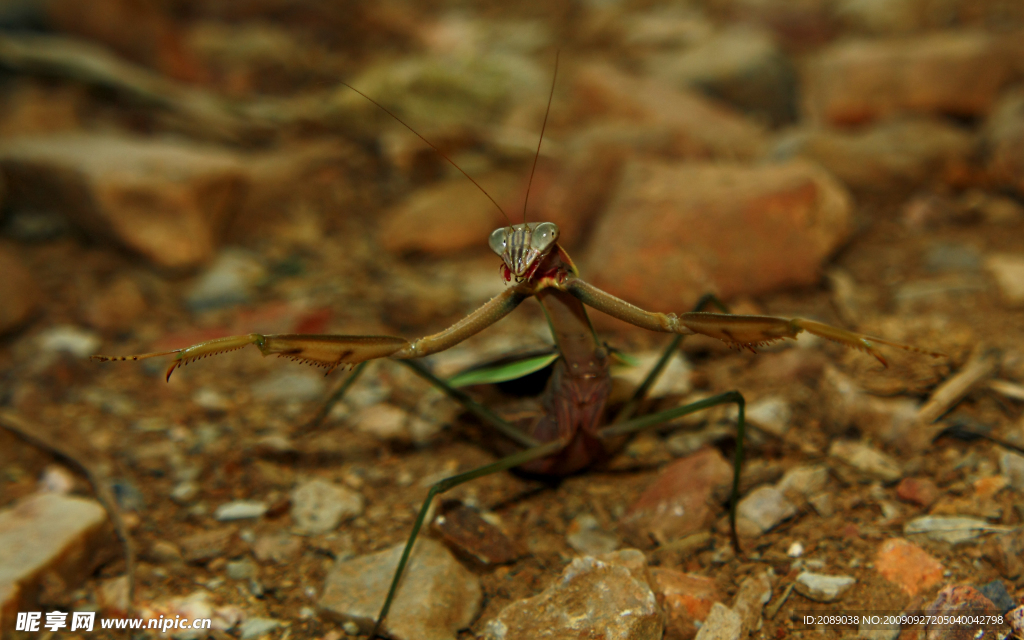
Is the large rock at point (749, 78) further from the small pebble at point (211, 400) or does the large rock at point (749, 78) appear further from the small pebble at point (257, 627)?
the small pebble at point (257, 627)

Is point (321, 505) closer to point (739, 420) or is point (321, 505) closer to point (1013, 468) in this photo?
point (739, 420)

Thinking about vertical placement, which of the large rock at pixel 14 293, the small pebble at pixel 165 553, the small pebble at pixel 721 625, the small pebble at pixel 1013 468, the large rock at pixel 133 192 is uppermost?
the large rock at pixel 133 192

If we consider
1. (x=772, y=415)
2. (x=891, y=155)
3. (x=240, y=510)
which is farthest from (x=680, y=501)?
(x=891, y=155)

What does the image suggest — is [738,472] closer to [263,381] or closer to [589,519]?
[589,519]

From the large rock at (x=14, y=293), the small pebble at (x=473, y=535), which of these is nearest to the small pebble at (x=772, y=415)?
the small pebble at (x=473, y=535)

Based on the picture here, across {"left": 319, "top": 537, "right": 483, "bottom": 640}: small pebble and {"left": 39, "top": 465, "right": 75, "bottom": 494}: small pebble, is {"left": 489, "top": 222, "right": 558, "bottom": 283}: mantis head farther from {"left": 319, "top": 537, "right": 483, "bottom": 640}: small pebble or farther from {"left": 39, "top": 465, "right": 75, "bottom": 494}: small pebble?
{"left": 39, "top": 465, "right": 75, "bottom": 494}: small pebble

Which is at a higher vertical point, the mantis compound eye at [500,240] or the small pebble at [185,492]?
the mantis compound eye at [500,240]
